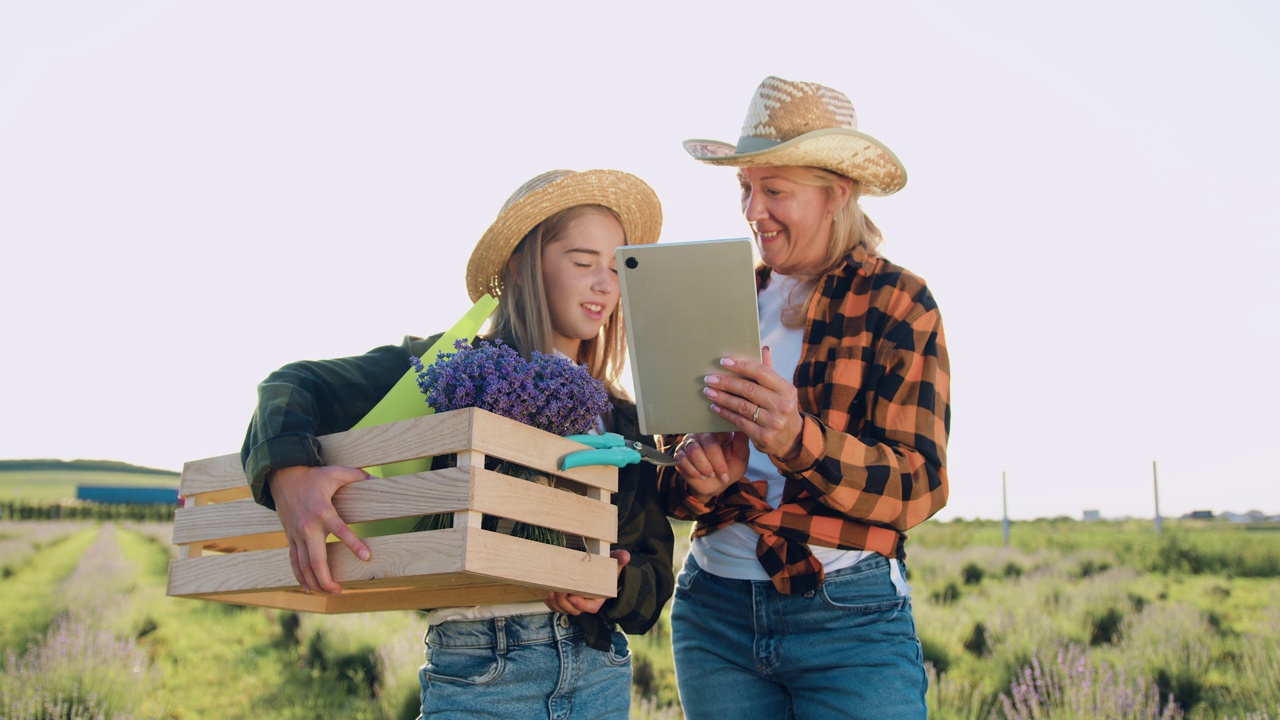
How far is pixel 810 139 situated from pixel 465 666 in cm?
182

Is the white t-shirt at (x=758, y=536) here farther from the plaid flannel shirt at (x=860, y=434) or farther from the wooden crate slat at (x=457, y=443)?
the wooden crate slat at (x=457, y=443)

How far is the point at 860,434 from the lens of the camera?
2770 mm

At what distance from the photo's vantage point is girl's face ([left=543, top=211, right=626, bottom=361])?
128 inches

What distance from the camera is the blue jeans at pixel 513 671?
2629 millimetres

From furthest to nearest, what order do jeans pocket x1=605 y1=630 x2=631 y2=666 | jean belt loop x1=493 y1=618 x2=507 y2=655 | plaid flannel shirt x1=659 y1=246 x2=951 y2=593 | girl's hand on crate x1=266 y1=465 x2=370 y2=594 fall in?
jeans pocket x1=605 y1=630 x2=631 y2=666, jean belt loop x1=493 y1=618 x2=507 y2=655, plaid flannel shirt x1=659 y1=246 x2=951 y2=593, girl's hand on crate x1=266 y1=465 x2=370 y2=594

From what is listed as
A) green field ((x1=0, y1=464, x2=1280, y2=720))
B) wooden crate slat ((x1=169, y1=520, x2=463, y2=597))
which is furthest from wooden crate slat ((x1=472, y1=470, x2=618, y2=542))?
green field ((x1=0, y1=464, x2=1280, y2=720))

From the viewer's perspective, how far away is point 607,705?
2.80 metres

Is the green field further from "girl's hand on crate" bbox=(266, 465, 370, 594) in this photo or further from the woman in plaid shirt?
"girl's hand on crate" bbox=(266, 465, 370, 594)

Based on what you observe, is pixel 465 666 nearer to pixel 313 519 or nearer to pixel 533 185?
pixel 313 519

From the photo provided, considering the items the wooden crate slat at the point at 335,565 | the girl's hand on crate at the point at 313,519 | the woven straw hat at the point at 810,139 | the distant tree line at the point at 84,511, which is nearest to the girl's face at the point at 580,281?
the woven straw hat at the point at 810,139

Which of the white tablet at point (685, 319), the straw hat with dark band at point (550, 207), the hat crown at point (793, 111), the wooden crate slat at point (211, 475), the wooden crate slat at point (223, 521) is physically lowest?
the wooden crate slat at point (223, 521)

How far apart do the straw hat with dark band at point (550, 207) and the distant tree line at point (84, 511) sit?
14.3m

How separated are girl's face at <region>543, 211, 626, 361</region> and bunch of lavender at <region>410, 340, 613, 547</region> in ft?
2.24

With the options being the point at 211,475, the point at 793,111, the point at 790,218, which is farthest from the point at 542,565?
the point at 793,111
